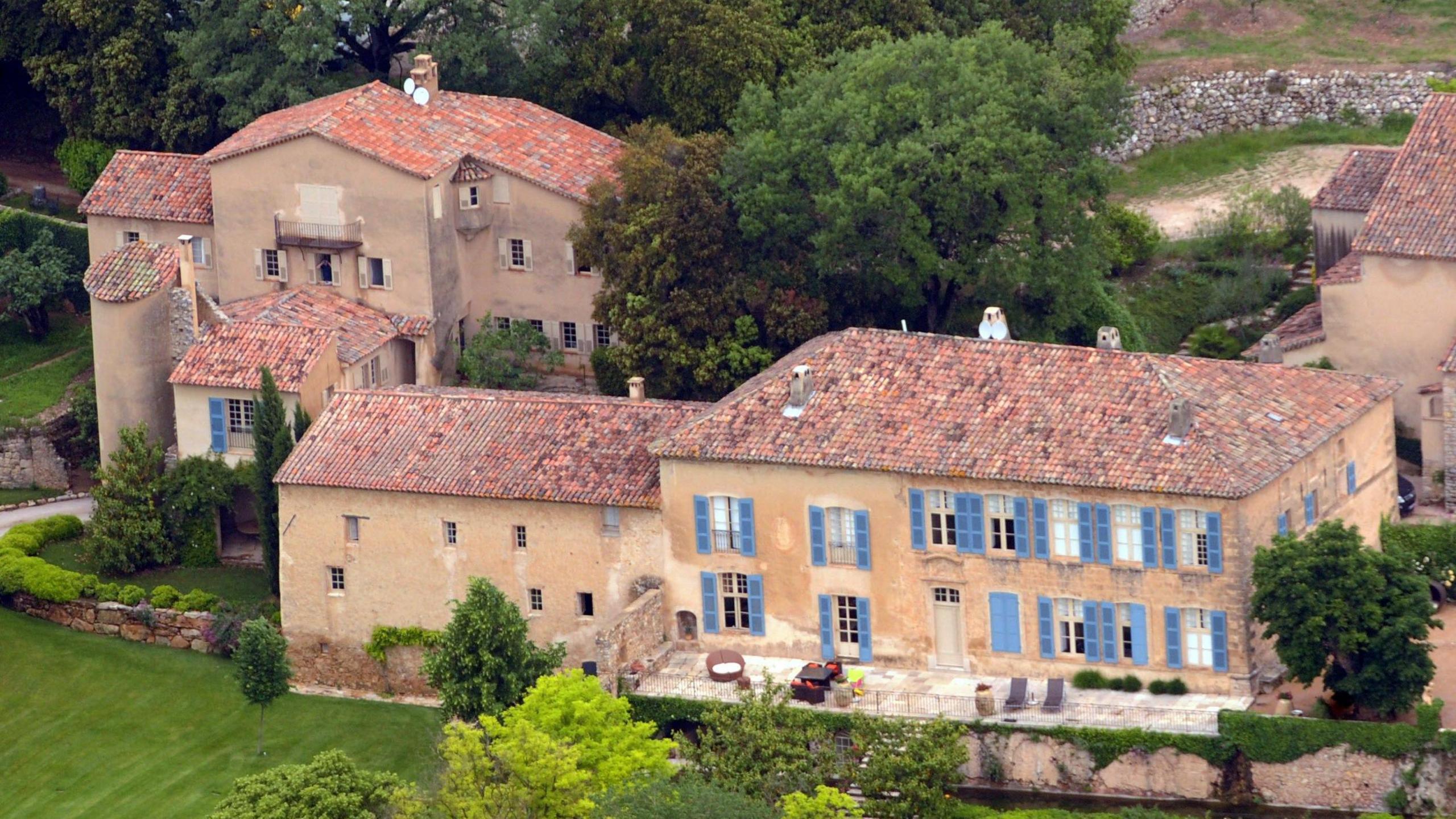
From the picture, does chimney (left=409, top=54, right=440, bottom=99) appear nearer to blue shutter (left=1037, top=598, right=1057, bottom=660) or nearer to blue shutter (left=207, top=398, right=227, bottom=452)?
blue shutter (left=207, top=398, right=227, bottom=452)

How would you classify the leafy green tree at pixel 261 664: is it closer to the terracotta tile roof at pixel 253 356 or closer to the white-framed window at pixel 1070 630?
the terracotta tile roof at pixel 253 356

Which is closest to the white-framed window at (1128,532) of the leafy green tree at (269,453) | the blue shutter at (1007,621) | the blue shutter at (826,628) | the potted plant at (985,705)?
the blue shutter at (1007,621)

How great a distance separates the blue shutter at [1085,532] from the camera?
86.2m

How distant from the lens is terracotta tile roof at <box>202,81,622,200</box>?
10262 centimetres

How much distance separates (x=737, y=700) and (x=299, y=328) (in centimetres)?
1934

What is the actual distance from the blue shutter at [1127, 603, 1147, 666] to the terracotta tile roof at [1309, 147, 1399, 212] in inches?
864

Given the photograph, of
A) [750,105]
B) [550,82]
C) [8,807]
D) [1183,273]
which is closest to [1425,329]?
[1183,273]

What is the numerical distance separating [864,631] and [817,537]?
102 inches

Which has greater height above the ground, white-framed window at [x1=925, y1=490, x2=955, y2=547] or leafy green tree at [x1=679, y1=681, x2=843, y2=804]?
white-framed window at [x1=925, y1=490, x2=955, y2=547]

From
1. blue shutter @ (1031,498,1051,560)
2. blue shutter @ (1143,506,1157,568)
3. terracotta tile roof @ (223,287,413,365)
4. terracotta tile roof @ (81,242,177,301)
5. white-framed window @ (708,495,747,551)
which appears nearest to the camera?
blue shutter @ (1143,506,1157,568)

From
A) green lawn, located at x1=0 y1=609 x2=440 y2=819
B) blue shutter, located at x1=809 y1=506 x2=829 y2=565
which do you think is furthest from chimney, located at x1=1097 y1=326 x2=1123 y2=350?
green lawn, located at x1=0 y1=609 x2=440 y2=819

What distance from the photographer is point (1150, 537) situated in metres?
85.9

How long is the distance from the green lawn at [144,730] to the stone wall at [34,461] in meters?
10.4

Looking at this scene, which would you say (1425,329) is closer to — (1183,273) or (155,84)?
(1183,273)
